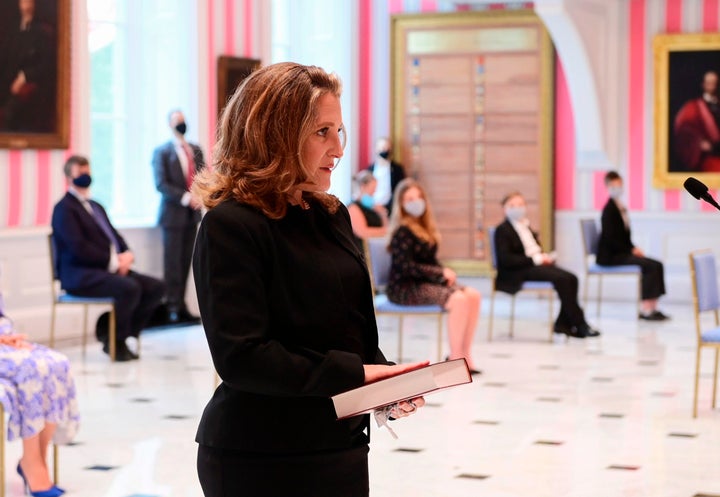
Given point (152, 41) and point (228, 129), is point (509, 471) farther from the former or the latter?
point (152, 41)

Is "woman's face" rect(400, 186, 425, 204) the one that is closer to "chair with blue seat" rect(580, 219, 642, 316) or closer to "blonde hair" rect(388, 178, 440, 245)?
"blonde hair" rect(388, 178, 440, 245)

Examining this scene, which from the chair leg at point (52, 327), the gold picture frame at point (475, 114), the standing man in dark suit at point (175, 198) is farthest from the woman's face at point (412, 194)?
the gold picture frame at point (475, 114)

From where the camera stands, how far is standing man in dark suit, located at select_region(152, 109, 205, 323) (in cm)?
975

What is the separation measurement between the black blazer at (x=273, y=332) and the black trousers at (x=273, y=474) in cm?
2

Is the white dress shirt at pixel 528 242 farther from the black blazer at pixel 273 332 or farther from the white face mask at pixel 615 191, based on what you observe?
the black blazer at pixel 273 332

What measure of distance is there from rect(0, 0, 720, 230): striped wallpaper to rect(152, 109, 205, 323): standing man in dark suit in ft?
1.72

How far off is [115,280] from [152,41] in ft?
9.79

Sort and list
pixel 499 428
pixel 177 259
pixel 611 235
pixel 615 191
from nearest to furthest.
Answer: pixel 499 428 → pixel 177 259 → pixel 611 235 → pixel 615 191

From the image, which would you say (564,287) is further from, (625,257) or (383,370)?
(383,370)

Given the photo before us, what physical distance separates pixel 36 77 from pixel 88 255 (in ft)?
4.83

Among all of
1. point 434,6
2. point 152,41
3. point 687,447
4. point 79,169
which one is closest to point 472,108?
point 434,6

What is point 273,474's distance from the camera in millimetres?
1902

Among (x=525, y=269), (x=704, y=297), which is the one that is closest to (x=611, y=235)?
(x=525, y=269)

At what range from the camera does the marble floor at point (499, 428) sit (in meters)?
4.87
